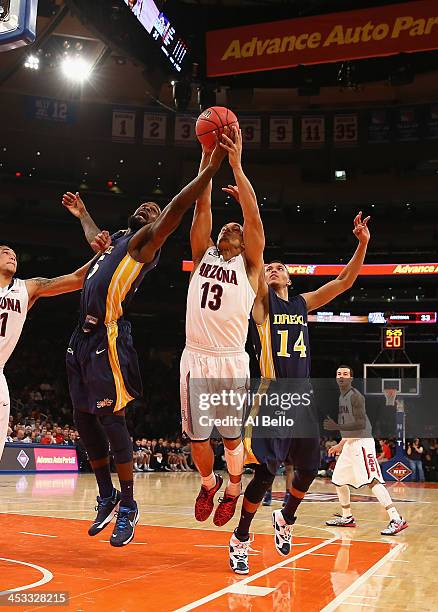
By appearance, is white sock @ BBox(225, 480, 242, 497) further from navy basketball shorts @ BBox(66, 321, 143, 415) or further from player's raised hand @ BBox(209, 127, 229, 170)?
player's raised hand @ BBox(209, 127, 229, 170)

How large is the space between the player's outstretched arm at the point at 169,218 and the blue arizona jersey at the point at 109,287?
11 centimetres

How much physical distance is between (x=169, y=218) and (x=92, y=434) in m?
1.95

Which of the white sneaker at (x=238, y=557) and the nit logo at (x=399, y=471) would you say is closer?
the white sneaker at (x=238, y=557)

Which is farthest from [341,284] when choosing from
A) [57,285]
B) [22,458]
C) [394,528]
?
[22,458]

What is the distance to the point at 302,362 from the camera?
21.9 ft

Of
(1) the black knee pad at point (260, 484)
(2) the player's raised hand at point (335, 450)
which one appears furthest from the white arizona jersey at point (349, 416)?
(1) the black knee pad at point (260, 484)

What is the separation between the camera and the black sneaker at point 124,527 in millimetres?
5613

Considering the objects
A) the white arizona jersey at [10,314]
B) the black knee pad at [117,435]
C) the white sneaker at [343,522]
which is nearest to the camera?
the black knee pad at [117,435]

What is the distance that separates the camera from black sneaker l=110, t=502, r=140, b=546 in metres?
5.61

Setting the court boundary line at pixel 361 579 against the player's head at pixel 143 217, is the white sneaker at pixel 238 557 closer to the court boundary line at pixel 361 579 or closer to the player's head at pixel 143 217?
the court boundary line at pixel 361 579

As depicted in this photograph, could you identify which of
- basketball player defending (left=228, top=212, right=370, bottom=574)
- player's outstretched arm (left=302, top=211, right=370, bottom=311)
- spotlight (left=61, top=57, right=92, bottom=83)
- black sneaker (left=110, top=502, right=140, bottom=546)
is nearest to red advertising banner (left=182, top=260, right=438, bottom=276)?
spotlight (left=61, top=57, right=92, bottom=83)

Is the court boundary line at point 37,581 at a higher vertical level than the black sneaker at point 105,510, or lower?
lower

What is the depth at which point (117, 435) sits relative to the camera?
586cm

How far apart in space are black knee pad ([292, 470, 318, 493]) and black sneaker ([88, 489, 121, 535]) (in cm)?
170
